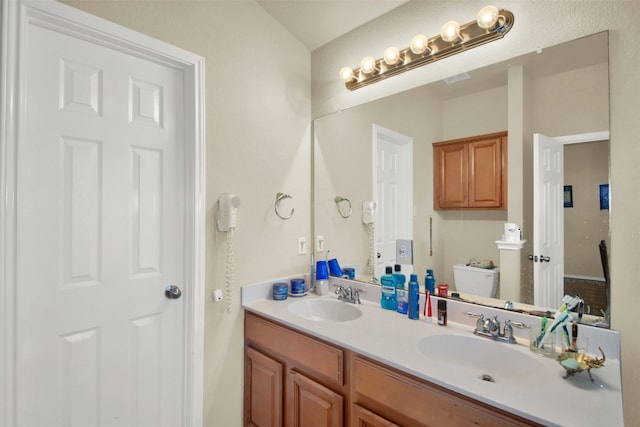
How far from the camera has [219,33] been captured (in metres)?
1.70

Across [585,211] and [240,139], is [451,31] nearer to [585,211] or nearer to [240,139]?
[585,211]

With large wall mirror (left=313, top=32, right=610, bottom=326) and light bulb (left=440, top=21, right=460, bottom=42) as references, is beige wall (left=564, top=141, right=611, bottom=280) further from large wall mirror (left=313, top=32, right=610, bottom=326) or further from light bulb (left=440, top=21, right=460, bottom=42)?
light bulb (left=440, top=21, right=460, bottom=42)

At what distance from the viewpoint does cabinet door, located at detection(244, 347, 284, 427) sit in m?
1.60

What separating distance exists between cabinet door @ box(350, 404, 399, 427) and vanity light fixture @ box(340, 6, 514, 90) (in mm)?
1656

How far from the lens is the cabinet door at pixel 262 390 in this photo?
5.24 feet

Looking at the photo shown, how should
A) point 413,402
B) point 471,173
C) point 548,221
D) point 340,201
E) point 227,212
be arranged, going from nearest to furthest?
point 413,402, point 548,221, point 471,173, point 227,212, point 340,201

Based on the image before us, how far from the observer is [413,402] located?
1.08m

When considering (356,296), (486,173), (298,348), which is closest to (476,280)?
(486,173)

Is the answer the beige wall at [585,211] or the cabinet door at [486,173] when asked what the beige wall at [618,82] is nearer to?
the beige wall at [585,211]

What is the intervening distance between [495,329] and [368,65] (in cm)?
151

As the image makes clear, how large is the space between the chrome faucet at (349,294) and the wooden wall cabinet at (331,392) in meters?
0.46

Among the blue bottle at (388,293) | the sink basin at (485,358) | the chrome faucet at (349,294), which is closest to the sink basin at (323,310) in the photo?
the chrome faucet at (349,294)

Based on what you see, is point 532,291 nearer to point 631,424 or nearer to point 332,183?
point 631,424

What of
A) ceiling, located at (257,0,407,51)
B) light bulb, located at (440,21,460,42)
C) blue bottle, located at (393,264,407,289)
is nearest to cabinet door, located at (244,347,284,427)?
blue bottle, located at (393,264,407,289)
